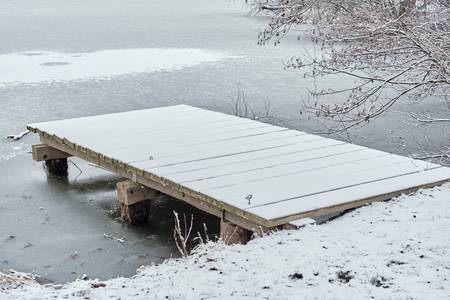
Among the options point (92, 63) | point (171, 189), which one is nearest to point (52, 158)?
point (171, 189)

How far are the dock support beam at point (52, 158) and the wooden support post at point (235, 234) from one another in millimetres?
3442

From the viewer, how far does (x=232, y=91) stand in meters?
13.0

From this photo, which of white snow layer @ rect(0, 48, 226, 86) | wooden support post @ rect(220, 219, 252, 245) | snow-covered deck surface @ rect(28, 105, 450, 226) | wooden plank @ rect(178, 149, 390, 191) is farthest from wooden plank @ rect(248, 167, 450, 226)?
white snow layer @ rect(0, 48, 226, 86)

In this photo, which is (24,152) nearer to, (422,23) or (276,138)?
(276,138)

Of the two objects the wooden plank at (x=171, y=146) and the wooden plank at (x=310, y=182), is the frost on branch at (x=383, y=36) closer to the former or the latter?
the wooden plank at (x=171, y=146)

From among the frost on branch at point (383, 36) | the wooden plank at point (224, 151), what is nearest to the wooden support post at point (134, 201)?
the wooden plank at point (224, 151)

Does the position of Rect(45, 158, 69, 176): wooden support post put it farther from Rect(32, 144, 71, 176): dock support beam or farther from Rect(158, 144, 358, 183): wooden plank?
Rect(158, 144, 358, 183): wooden plank

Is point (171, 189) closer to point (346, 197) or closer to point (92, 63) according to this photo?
point (346, 197)

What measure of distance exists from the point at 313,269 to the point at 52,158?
480 centimetres

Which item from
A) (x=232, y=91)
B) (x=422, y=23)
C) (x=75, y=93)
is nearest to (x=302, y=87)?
(x=232, y=91)

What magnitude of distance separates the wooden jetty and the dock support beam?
0.04ft

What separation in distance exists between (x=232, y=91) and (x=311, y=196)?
25.9ft

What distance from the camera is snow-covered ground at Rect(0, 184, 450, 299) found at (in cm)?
373

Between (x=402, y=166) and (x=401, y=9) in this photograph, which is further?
(x=401, y=9)
